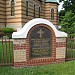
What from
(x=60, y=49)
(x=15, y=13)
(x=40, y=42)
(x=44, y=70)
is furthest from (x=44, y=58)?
(x=15, y=13)

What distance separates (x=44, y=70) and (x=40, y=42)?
4.73ft

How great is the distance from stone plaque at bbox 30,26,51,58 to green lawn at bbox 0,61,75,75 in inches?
25.3

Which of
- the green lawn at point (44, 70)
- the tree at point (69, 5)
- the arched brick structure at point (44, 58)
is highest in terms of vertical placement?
the tree at point (69, 5)

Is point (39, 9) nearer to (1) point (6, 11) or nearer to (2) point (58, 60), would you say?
(1) point (6, 11)

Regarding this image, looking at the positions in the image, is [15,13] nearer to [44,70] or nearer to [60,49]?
[60,49]

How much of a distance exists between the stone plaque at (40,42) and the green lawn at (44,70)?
0.64 metres

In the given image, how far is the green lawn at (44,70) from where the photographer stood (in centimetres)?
977

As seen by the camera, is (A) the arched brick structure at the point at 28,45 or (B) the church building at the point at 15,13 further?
(B) the church building at the point at 15,13

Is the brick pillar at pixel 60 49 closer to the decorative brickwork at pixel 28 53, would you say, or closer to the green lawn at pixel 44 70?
the decorative brickwork at pixel 28 53

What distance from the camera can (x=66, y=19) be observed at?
29312 mm

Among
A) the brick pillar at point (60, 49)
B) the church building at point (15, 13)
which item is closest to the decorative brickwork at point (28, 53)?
the brick pillar at point (60, 49)

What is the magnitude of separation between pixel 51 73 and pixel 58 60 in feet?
6.43

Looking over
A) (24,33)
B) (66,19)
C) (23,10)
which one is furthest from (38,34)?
(66,19)

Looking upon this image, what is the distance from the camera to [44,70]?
10.2 meters
